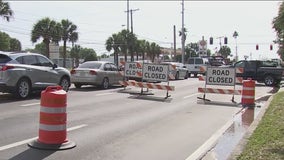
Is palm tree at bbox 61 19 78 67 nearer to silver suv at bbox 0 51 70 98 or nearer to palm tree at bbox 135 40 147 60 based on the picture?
palm tree at bbox 135 40 147 60

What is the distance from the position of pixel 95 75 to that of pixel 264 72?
43.9ft

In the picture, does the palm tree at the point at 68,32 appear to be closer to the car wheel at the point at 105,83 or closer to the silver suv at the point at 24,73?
the car wheel at the point at 105,83

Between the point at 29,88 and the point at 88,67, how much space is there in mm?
6106

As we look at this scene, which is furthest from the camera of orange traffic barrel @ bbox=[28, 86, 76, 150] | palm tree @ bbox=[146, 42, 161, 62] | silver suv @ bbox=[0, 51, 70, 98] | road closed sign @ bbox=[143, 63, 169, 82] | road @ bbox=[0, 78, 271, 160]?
palm tree @ bbox=[146, 42, 161, 62]

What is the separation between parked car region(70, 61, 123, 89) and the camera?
818 inches

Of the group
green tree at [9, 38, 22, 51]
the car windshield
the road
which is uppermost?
green tree at [9, 38, 22, 51]

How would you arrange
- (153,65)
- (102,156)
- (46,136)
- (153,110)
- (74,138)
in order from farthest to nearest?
(153,65)
(153,110)
(74,138)
(46,136)
(102,156)

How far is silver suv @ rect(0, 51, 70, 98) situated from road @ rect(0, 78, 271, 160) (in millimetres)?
475

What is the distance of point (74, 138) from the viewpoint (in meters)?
8.69

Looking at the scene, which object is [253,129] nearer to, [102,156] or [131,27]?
[102,156]

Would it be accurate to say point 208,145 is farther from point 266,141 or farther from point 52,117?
point 52,117

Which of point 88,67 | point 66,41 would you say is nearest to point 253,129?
point 88,67

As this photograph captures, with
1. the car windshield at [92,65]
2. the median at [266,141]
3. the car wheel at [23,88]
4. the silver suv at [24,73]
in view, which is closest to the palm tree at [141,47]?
the car windshield at [92,65]

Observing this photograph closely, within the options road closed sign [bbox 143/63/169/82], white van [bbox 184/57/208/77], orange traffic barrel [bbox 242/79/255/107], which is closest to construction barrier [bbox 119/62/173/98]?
road closed sign [bbox 143/63/169/82]
